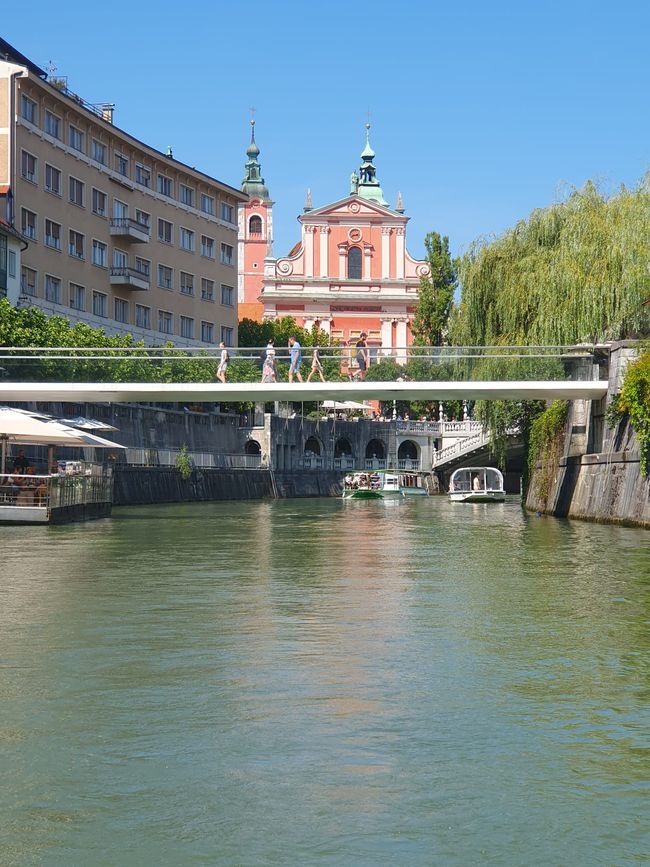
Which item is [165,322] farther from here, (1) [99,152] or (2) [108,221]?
(1) [99,152]

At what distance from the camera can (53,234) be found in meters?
64.1

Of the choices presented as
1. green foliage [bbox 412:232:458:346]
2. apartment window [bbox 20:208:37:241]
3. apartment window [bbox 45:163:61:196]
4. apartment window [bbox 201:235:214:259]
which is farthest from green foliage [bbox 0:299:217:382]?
green foliage [bbox 412:232:458:346]

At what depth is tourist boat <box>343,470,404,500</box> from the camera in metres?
73.1

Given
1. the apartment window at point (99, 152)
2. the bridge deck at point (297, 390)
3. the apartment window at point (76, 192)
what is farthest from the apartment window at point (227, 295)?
the bridge deck at point (297, 390)

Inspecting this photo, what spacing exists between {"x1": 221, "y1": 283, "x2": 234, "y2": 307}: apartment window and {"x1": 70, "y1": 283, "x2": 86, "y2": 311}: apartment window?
58.3ft

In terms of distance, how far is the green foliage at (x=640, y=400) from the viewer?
34.0 m

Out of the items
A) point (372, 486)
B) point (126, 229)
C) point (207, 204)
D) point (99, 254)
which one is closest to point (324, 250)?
point (207, 204)

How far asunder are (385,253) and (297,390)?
71392 millimetres

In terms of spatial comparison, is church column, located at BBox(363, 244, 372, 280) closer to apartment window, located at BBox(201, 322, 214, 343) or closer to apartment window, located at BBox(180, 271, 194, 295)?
apartment window, located at BBox(201, 322, 214, 343)

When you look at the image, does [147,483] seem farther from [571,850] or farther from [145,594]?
[571,850]

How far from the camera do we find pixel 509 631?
618 inches

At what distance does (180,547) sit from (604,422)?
15.3 metres

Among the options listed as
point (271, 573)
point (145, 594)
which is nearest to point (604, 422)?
point (271, 573)

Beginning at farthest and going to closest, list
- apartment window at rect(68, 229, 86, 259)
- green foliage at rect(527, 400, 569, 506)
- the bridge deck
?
apartment window at rect(68, 229, 86, 259) → green foliage at rect(527, 400, 569, 506) → the bridge deck
